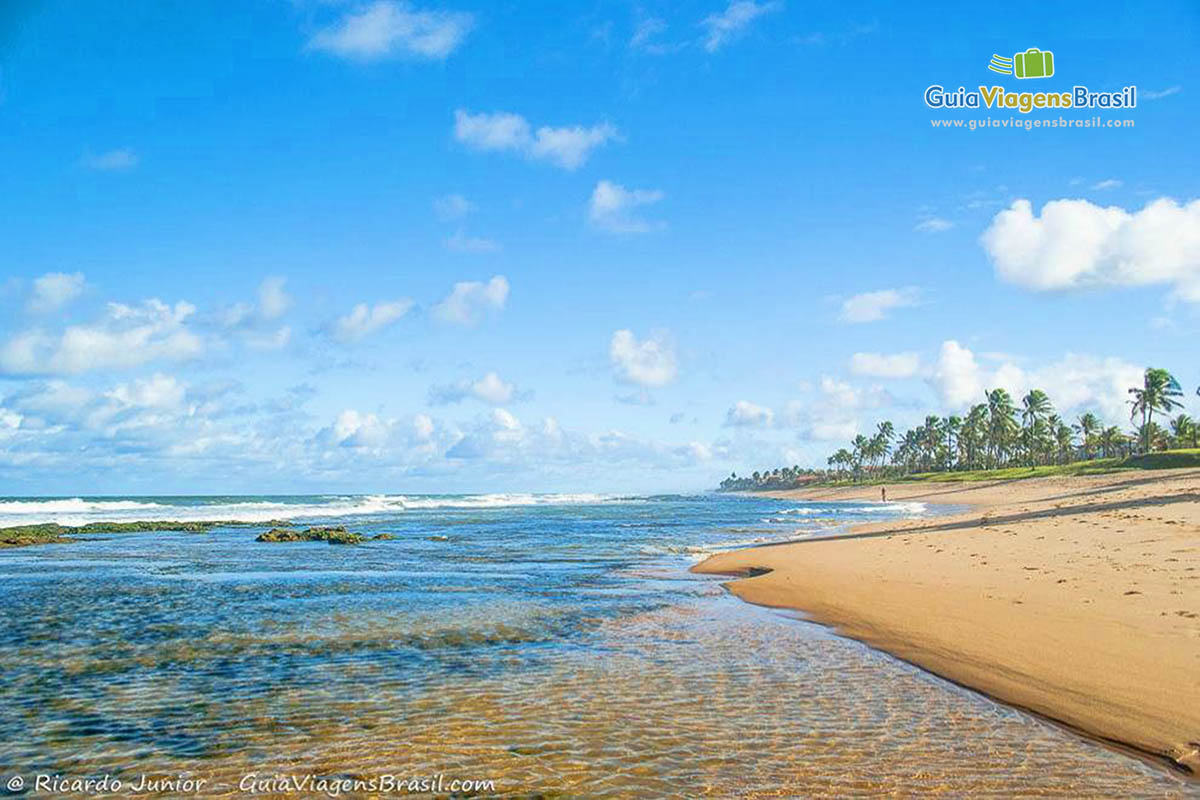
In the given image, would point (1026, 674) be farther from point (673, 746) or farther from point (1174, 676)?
point (673, 746)

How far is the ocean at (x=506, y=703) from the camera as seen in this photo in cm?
723

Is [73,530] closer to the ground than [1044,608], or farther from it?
farther from it

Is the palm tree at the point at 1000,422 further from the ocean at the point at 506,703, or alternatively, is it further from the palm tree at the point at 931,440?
the ocean at the point at 506,703

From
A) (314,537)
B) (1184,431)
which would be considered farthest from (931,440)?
(314,537)

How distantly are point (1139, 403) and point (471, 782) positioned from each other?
14382 centimetres

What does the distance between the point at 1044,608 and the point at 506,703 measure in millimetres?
10694

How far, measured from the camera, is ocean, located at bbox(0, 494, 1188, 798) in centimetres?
723

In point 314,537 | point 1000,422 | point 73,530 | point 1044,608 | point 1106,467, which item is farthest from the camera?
point 1000,422

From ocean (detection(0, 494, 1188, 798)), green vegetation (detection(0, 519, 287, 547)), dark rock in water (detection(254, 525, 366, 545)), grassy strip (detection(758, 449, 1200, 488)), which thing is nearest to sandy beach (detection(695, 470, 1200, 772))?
ocean (detection(0, 494, 1188, 798))

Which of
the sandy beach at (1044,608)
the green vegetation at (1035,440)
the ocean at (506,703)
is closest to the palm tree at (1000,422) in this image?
the green vegetation at (1035,440)

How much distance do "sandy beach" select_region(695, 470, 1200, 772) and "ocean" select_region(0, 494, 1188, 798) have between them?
0.72m

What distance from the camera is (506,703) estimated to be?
973cm

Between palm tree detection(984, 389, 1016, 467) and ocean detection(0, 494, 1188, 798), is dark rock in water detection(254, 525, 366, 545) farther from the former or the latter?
palm tree detection(984, 389, 1016, 467)

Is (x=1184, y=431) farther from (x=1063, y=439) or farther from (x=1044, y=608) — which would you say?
(x=1044, y=608)
